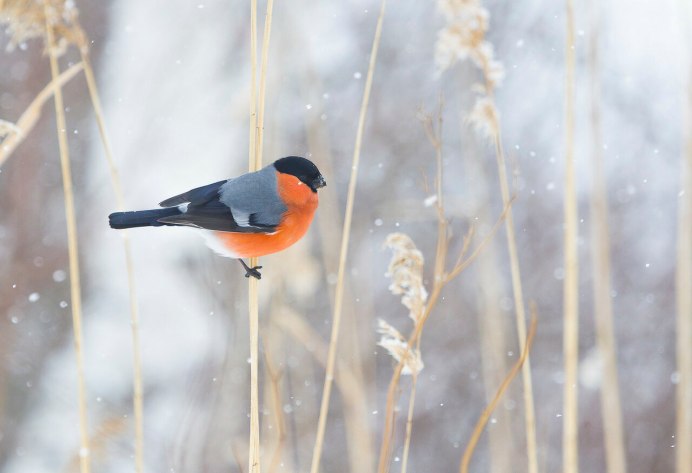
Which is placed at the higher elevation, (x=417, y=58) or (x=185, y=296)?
(x=417, y=58)

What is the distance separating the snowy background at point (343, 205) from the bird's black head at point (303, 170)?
2942 mm

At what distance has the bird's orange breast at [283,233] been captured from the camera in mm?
1357

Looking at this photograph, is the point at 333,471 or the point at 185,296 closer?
the point at 333,471

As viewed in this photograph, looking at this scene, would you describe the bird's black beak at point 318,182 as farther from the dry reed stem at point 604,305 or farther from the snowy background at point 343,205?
the snowy background at point 343,205

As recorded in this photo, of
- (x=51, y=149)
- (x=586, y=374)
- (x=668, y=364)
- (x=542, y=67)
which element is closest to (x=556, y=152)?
(x=542, y=67)

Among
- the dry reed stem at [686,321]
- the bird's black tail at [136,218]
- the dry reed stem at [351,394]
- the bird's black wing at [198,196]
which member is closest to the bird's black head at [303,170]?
the bird's black wing at [198,196]

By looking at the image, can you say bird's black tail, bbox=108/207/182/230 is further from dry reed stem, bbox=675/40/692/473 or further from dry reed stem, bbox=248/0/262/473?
dry reed stem, bbox=675/40/692/473

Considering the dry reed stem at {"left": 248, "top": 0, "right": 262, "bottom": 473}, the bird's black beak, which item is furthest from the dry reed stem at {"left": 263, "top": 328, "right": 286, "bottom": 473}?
the bird's black beak

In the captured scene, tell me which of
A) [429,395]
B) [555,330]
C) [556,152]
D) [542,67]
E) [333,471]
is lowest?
[333,471]

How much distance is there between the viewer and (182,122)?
17.9ft

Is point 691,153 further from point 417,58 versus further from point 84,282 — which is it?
point 84,282

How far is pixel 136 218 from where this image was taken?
115cm

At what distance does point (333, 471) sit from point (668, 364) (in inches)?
86.6

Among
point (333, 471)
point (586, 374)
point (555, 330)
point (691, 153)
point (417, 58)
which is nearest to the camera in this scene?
point (691, 153)
